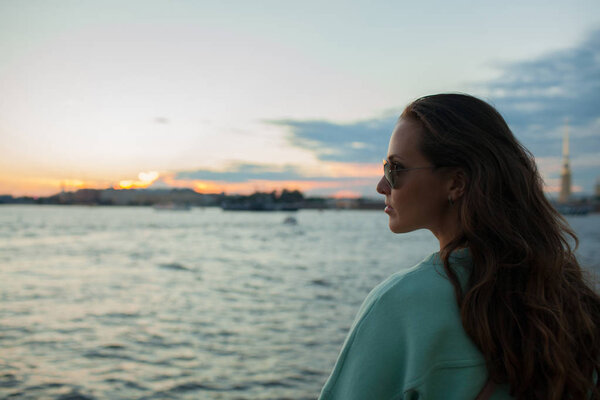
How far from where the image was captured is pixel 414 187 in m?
1.37

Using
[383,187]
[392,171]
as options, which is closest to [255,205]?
[383,187]

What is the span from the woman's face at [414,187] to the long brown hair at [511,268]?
4cm

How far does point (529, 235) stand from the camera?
51.1 inches

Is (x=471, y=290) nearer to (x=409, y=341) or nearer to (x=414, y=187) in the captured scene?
(x=409, y=341)

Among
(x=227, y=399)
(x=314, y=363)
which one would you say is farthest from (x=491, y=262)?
(x=314, y=363)

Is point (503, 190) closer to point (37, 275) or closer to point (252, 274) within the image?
point (252, 274)

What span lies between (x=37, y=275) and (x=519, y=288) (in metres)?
22.3

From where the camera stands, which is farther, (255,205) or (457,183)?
(255,205)

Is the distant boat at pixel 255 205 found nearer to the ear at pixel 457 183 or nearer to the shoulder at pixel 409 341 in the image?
the ear at pixel 457 183

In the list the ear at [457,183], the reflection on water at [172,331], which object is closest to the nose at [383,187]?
the ear at [457,183]

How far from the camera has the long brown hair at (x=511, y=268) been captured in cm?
116

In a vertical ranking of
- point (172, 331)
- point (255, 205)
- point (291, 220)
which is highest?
point (255, 205)

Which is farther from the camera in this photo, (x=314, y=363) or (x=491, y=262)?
(x=314, y=363)

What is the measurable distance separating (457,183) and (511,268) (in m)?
0.27
